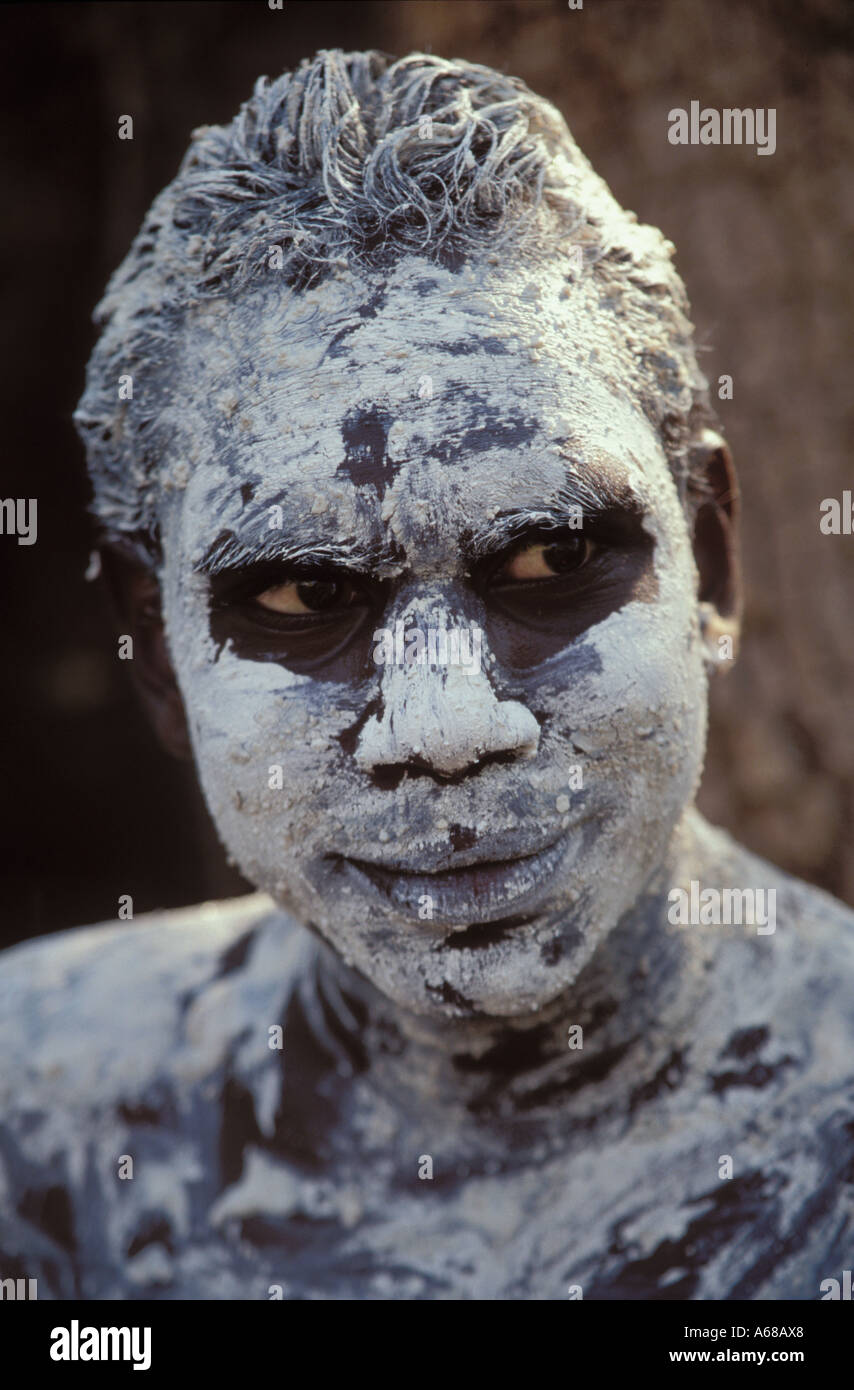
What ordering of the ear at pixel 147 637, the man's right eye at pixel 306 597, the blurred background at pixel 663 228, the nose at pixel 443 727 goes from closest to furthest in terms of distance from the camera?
the nose at pixel 443 727 < the man's right eye at pixel 306 597 < the ear at pixel 147 637 < the blurred background at pixel 663 228

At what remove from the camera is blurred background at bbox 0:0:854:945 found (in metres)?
2.33

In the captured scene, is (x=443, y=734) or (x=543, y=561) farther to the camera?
(x=543, y=561)

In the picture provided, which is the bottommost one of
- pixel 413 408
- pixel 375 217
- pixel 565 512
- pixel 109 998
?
pixel 109 998

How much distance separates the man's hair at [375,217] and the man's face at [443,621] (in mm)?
49

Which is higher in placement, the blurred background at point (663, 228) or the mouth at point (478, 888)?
the blurred background at point (663, 228)

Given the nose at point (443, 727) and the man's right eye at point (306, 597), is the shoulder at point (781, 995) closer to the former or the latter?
the nose at point (443, 727)

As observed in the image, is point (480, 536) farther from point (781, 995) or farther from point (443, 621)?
point (781, 995)

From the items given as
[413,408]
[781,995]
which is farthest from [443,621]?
[781,995]

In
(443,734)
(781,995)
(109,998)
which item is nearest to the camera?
(443,734)

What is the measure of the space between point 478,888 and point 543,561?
0.34m

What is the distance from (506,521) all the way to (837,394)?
4.58 feet

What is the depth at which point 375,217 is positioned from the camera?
1.39 meters

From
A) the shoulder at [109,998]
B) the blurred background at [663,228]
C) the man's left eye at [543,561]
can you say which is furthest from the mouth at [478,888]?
the blurred background at [663,228]

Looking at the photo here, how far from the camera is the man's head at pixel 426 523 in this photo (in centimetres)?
130
